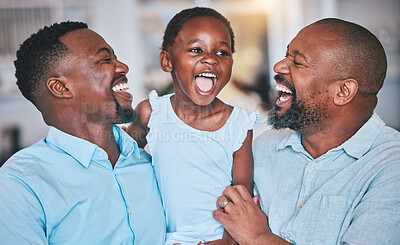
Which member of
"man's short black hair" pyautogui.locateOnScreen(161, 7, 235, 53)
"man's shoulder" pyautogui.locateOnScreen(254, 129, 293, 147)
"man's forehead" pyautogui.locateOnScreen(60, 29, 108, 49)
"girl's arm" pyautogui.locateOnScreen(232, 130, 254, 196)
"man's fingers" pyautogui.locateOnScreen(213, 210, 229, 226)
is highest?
"man's short black hair" pyautogui.locateOnScreen(161, 7, 235, 53)

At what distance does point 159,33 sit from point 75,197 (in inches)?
123

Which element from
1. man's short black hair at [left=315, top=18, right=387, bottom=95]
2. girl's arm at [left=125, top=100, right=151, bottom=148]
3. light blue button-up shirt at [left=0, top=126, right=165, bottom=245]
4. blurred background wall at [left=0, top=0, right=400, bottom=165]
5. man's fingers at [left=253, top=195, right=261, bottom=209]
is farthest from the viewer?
blurred background wall at [left=0, top=0, right=400, bottom=165]

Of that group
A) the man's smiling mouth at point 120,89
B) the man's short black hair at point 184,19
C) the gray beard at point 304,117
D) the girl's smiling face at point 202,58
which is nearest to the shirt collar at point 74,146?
the man's smiling mouth at point 120,89

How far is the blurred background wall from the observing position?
3545mm

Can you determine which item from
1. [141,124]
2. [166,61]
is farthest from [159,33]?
[141,124]

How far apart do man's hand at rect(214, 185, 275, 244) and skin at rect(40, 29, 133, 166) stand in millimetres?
443

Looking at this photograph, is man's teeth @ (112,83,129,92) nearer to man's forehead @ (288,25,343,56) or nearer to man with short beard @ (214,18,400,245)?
man with short beard @ (214,18,400,245)

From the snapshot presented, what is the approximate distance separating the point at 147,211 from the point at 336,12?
2.96m

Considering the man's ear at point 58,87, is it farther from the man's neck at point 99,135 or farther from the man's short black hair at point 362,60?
the man's short black hair at point 362,60

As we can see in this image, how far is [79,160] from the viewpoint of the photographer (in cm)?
124

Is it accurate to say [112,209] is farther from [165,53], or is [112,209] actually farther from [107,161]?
[165,53]

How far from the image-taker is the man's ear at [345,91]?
52.2 inches

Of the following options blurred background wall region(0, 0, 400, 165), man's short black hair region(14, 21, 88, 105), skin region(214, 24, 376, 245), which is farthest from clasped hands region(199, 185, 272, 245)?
blurred background wall region(0, 0, 400, 165)

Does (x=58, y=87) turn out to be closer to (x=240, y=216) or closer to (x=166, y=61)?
(x=166, y=61)
